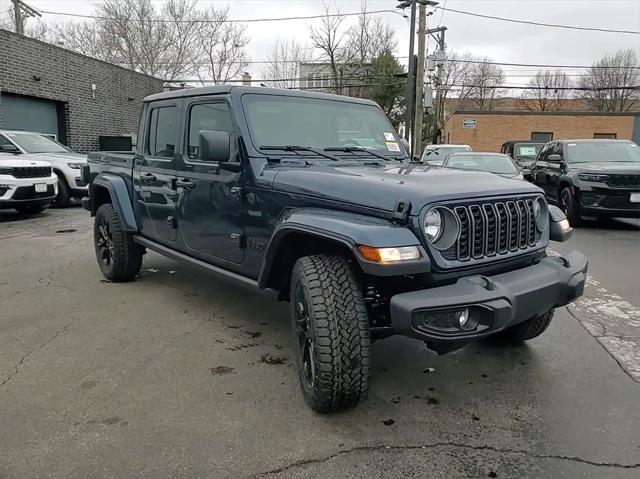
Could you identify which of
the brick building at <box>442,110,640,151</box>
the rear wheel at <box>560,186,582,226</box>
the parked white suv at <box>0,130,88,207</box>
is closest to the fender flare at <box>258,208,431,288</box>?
the rear wheel at <box>560,186,582,226</box>

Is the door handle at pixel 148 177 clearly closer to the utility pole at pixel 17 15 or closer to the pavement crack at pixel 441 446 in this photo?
the pavement crack at pixel 441 446

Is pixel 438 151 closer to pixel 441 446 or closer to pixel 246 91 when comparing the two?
pixel 246 91

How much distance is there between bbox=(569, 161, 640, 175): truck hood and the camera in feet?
29.2

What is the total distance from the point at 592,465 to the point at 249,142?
106 inches

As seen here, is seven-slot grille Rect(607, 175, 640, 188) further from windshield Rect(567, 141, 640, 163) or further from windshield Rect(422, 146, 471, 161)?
windshield Rect(422, 146, 471, 161)

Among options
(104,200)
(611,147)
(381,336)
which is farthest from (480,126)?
(381,336)

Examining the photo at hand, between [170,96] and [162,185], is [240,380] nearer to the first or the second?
[162,185]

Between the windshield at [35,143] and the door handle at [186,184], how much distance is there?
892 centimetres

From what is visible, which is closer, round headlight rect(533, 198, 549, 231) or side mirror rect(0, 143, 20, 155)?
round headlight rect(533, 198, 549, 231)

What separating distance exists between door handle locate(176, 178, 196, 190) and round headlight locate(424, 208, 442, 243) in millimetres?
2086

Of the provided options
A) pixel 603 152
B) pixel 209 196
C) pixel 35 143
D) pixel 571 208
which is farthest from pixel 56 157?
pixel 603 152

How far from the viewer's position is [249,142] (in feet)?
11.9

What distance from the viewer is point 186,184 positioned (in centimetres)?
420

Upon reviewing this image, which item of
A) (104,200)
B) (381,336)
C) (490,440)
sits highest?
(104,200)
